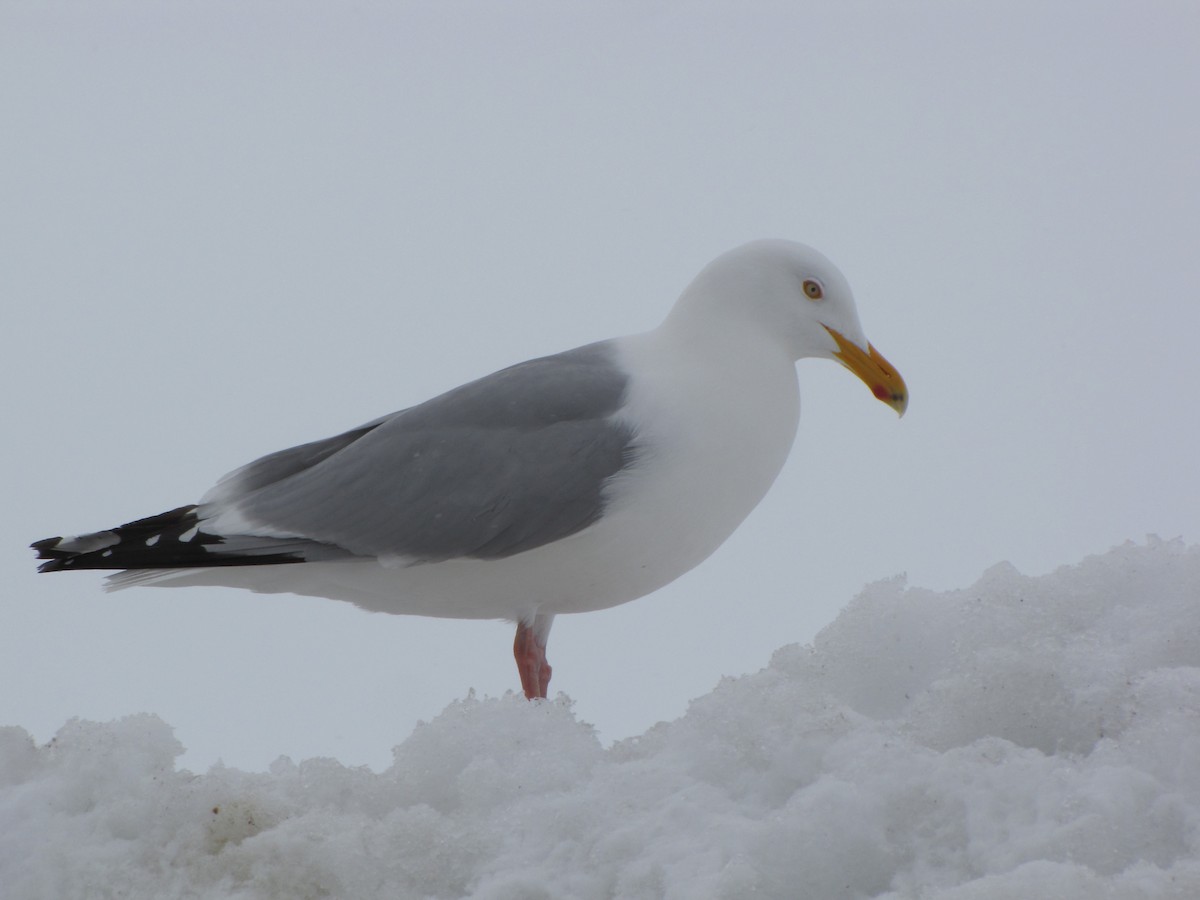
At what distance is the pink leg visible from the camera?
3.80m

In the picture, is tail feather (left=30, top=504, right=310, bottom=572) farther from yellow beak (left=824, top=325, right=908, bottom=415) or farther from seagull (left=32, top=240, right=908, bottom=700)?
yellow beak (left=824, top=325, right=908, bottom=415)

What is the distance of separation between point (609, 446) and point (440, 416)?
58 cm

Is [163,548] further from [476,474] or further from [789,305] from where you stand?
[789,305]

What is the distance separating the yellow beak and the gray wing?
719 mm

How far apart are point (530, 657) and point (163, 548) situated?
3.51ft

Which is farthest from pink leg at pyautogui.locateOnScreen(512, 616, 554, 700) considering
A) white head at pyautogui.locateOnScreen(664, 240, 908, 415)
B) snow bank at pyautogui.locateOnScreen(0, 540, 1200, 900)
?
snow bank at pyautogui.locateOnScreen(0, 540, 1200, 900)

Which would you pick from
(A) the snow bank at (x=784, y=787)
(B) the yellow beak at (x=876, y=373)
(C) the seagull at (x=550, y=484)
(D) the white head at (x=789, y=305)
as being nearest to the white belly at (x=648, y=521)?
(C) the seagull at (x=550, y=484)

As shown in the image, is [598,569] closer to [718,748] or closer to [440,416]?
[440,416]

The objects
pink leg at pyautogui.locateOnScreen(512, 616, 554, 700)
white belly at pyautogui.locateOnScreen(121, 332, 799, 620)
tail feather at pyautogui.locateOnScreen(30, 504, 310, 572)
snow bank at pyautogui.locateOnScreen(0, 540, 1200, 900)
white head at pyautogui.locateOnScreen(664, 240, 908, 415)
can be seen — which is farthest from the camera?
white head at pyautogui.locateOnScreen(664, 240, 908, 415)

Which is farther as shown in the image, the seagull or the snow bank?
the seagull

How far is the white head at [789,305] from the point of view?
3.92 m

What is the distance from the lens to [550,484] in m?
3.51

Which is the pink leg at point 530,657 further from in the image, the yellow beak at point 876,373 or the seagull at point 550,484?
the yellow beak at point 876,373

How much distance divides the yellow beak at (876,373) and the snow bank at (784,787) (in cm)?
120
